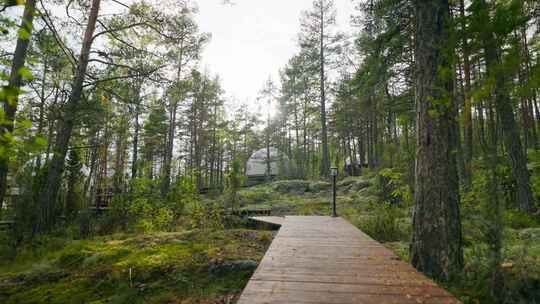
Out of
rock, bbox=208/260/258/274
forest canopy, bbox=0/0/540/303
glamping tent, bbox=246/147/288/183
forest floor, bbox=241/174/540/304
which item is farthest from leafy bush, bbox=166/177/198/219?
glamping tent, bbox=246/147/288/183

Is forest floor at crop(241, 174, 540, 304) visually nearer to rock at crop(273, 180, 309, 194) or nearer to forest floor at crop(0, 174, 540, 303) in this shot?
forest floor at crop(0, 174, 540, 303)

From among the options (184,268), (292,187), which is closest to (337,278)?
(184,268)

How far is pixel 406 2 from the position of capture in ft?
15.2

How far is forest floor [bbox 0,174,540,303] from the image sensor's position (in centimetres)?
282

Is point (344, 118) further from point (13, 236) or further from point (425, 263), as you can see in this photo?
point (13, 236)

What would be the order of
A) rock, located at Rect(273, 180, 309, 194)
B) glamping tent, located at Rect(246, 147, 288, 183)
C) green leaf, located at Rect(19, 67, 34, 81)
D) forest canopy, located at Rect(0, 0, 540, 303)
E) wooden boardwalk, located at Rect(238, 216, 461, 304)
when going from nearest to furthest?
green leaf, located at Rect(19, 67, 34, 81)
wooden boardwalk, located at Rect(238, 216, 461, 304)
forest canopy, located at Rect(0, 0, 540, 303)
rock, located at Rect(273, 180, 309, 194)
glamping tent, located at Rect(246, 147, 288, 183)

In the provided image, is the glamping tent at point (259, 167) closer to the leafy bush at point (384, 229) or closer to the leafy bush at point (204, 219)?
the leafy bush at point (204, 219)

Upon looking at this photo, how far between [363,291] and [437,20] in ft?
12.6

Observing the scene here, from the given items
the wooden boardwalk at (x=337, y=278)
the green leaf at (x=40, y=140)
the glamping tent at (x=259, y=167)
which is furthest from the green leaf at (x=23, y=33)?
the glamping tent at (x=259, y=167)

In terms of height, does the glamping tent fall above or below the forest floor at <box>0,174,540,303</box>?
above

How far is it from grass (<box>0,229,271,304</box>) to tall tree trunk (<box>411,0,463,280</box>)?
8.28 feet

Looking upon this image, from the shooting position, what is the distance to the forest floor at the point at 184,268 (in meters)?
2.82

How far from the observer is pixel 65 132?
23.4ft

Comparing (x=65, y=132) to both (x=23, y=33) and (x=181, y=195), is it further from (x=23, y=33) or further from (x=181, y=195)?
(x=23, y=33)
